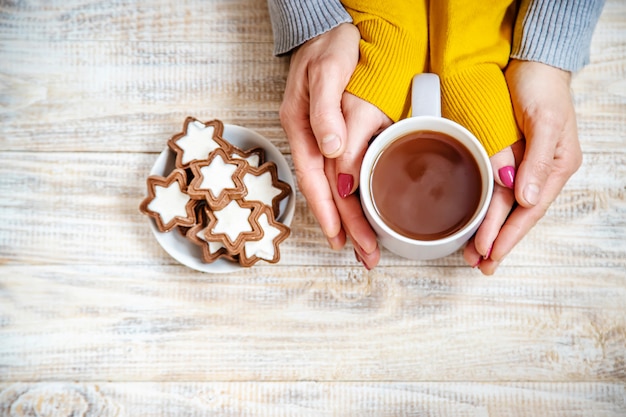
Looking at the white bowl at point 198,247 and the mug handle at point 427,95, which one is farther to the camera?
the white bowl at point 198,247

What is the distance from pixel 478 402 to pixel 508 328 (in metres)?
0.16

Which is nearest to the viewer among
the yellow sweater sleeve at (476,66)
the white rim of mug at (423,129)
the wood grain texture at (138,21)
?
the white rim of mug at (423,129)

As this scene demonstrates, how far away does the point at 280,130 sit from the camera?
1.19m

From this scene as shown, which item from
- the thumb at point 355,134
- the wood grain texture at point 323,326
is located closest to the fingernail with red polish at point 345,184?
the thumb at point 355,134

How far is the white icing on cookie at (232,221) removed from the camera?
3.44 feet

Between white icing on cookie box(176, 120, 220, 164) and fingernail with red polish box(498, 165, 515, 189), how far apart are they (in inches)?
20.5

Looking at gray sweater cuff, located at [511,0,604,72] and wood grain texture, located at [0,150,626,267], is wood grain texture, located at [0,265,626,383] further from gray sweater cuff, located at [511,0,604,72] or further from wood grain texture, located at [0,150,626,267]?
gray sweater cuff, located at [511,0,604,72]

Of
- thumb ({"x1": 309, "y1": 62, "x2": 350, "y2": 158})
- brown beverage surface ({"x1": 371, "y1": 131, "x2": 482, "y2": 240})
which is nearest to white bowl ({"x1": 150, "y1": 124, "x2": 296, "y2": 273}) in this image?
thumb ({"x1": 309, "y1": 62, "x2": 350, "y2": 158})

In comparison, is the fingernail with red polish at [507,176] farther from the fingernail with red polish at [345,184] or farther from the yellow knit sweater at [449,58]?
the fingernail with red polish at [345,184]

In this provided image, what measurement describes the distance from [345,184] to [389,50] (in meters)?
0.26

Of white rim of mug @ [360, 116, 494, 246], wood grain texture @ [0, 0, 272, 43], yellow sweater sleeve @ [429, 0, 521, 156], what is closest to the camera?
white rim of mug @ [360, 116, 494, 246]

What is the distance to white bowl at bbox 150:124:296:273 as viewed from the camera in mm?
1089

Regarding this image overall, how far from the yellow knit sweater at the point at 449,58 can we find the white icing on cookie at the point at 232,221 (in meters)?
0.30

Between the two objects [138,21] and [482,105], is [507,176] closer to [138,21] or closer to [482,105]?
[482,105]
